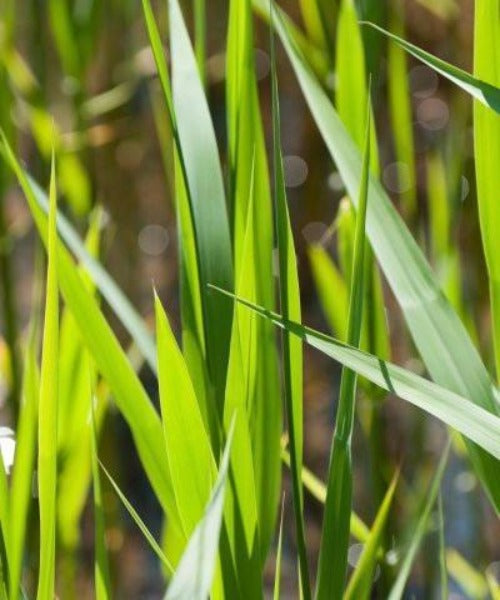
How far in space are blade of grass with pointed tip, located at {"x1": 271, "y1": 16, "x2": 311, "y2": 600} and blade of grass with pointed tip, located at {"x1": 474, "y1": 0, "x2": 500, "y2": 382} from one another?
84 millimetres

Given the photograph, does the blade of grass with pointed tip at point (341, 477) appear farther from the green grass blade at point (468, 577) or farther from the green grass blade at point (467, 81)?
the green grass blade at point (468, 577)

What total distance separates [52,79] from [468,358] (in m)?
1.81

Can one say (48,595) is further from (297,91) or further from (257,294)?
(297,91)

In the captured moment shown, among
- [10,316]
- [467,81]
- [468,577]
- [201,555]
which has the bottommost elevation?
[468,577]

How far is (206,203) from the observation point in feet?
1.80

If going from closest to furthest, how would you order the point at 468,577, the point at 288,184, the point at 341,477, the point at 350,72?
the point at 341,477 < the point at 350,72 < the point at 468,577 < the point at 288,184

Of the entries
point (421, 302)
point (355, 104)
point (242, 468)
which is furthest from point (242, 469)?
point (355, 104)

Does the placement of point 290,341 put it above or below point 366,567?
above

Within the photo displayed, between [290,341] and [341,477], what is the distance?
0.20ft

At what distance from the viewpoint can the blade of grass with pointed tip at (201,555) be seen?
0.42 meters

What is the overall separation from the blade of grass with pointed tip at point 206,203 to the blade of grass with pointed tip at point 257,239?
24mm

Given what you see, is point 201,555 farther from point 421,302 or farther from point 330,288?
point 330,288

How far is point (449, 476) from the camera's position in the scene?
181 centimetres

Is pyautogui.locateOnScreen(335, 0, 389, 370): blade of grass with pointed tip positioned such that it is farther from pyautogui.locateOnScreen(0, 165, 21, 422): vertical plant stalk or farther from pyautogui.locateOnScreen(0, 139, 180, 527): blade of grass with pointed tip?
pyautogui.locateOnScreen(0, 165, 21, 422): vertical plant stalk
